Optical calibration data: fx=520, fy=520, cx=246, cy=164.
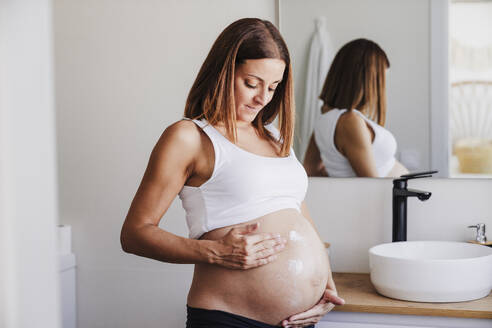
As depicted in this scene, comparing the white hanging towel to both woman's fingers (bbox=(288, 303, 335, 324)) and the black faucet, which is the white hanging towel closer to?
the black faucet

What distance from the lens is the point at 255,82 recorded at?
1280 mm

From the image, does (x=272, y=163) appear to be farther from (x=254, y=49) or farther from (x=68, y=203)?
(x=68, y=203)

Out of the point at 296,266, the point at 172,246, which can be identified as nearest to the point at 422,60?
the point at 296,266

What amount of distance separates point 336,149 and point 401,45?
1.46ft

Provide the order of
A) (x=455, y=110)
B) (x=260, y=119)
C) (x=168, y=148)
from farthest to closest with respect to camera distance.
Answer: (x=455, y=110), (x=260, y=119), (x=168, y=148)

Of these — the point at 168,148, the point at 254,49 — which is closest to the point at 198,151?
the point at 168,148

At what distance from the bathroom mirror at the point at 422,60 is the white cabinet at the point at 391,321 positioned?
592 mm

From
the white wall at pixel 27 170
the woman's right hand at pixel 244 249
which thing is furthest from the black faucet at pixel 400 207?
the white wall at pixel 27 170

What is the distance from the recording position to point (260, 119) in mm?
1455

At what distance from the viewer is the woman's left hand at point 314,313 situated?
1.26 metres

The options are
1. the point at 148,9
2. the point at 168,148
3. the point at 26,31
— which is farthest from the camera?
the point at 148,9

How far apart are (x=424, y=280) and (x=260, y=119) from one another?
665 mm

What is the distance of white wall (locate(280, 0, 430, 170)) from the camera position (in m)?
1.89

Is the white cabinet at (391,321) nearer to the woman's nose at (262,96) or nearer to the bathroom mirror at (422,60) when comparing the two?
the bathroom mirror at (422,60)
